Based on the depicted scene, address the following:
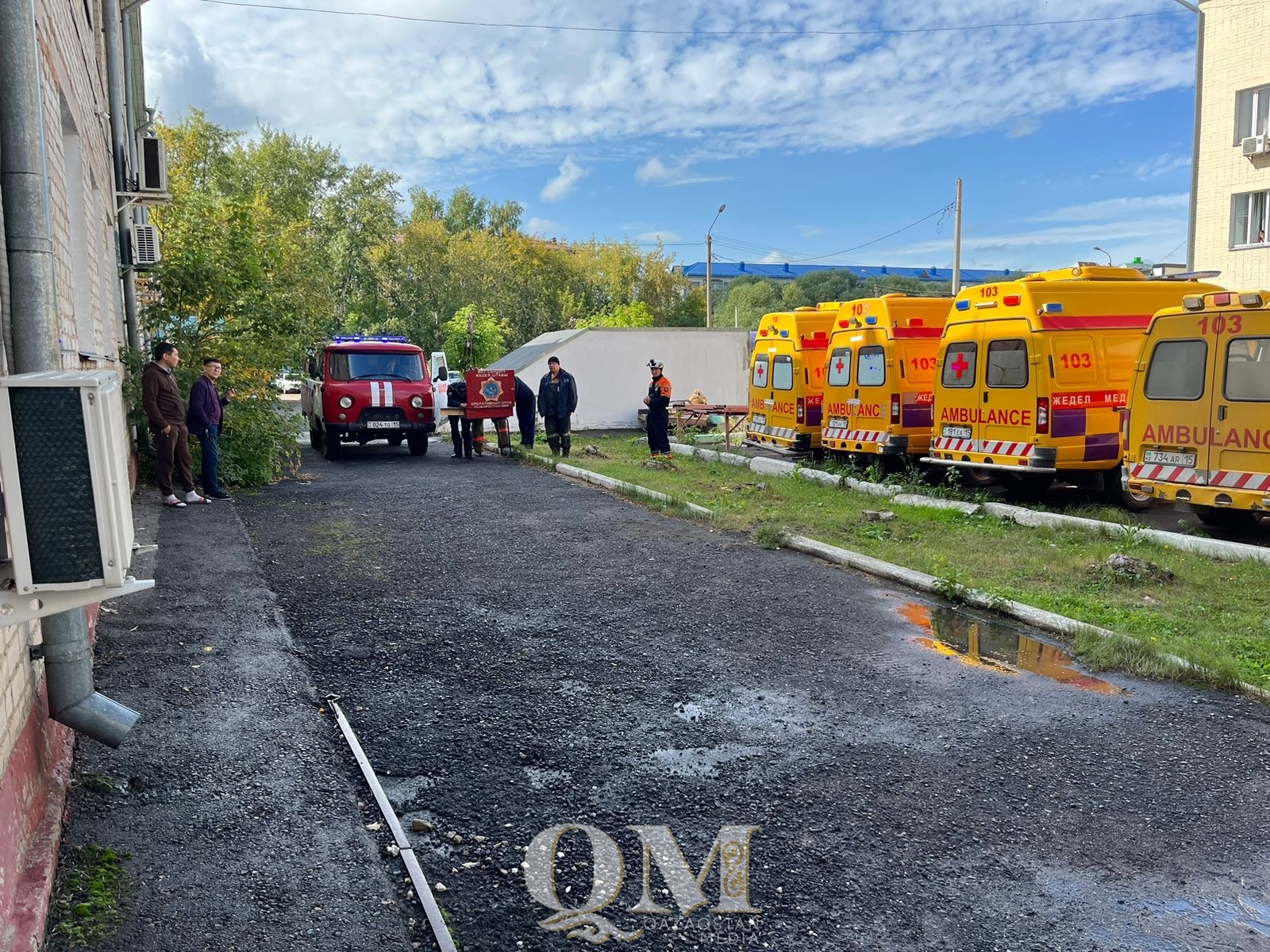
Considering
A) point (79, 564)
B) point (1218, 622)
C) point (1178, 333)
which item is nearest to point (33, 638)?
point (79, 564)

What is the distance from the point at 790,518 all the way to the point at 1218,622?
4848 millimetres

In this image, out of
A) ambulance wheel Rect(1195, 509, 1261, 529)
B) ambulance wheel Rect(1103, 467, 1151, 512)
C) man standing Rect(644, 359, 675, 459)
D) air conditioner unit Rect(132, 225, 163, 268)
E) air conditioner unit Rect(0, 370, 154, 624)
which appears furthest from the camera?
man standing Rect(644, 359, 675, 459)

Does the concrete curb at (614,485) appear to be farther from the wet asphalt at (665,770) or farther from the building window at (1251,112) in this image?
the building window at (1251,112)

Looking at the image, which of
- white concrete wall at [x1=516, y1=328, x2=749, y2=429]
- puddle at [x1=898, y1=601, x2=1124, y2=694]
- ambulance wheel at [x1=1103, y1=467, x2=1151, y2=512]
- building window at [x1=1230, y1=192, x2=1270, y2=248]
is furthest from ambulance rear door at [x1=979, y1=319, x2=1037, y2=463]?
building window at [x1=1230, y1=192, x2=1270, y2=248]

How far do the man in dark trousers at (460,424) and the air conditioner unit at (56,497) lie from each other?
→ 15.8 metres

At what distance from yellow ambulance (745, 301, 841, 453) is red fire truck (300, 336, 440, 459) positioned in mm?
6475

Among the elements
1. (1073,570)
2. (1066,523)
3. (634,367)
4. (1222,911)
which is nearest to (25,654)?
(1222,911)

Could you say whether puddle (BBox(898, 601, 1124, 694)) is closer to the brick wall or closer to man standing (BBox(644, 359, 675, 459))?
the brick wall

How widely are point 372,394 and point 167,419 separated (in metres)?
7.63

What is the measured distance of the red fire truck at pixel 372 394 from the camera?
18.9 metres

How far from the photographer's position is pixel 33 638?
402 centimetres

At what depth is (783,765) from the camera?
179 inches

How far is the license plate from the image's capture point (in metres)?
10.0
